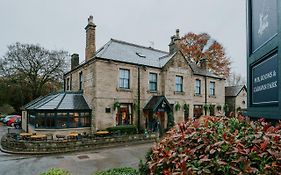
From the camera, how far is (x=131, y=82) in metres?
21.8

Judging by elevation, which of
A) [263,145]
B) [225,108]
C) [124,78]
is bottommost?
[225,108]

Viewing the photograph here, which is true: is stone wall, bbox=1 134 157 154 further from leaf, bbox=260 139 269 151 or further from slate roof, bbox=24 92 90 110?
leaf, bbox=260 139 269 151

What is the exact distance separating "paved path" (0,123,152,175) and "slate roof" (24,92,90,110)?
4.99 m

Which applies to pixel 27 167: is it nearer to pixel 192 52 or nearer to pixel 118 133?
pixel 118 133

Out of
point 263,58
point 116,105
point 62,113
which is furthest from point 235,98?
point 263,58

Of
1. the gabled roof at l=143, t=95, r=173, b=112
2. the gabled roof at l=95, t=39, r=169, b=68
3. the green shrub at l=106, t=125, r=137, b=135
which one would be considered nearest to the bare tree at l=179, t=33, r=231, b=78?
the gabled roof at l=95, t=39, r=169, b=68

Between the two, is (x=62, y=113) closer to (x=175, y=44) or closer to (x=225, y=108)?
(x=175, y=44)

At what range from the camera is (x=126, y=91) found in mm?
21469

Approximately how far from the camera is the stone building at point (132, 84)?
2006 centimetres

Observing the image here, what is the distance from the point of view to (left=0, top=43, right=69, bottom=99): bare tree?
36094 mm

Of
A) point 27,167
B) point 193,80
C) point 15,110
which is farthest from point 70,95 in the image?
point 15,110

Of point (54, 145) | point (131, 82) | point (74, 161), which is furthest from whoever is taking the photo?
point (131, 82)

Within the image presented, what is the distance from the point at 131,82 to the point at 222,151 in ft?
62.8

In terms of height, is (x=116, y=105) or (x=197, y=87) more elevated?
(x=197, y=87)
